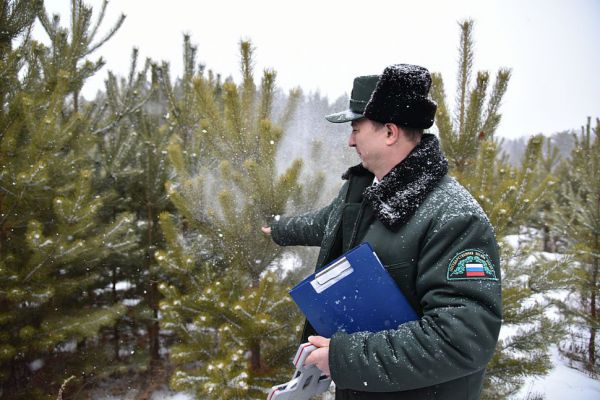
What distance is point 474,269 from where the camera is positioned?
4.23 ft

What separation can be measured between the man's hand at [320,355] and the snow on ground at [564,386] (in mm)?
5596

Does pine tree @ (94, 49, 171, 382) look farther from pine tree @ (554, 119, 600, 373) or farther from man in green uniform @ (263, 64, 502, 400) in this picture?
pine tree @ (554, 119, 600, 373)

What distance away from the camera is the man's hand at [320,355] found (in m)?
1.46

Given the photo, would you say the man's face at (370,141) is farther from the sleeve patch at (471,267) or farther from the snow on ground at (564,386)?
the snow on ground at (564,386)

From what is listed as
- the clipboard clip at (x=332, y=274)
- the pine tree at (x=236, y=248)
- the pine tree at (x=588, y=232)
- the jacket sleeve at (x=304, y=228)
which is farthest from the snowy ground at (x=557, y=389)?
the clipboard clip at (x=332, y=274)

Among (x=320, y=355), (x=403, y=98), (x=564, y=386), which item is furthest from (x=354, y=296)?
(x=564, y=386)

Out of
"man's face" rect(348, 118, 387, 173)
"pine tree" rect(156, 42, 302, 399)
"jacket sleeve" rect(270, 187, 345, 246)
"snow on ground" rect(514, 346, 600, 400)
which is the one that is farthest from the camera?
"snow on ground" rect(514, 346, 600, 400)

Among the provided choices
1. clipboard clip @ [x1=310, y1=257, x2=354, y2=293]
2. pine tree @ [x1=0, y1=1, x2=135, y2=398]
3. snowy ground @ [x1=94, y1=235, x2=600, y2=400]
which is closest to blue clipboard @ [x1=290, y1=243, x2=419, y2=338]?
clipboard clip @ [x1=310, y1=257, x2=354, y2=293]

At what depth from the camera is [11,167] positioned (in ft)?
10.8

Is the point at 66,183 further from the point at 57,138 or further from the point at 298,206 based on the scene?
the point at 298,206

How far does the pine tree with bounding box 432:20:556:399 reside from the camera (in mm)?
3719

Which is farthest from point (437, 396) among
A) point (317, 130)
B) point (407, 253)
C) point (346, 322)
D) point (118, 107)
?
point (118, 107)

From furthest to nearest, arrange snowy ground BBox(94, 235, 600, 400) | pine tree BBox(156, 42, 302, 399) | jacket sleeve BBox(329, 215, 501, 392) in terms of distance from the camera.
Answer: snowy ground BBox(94, 235, 600, 400), pine tree BBox(156, 42, 302, 399), jacket sleeve BBox(329, 215, 501, 392)

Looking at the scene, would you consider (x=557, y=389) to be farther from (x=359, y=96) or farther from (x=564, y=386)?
(x=359, y=96)
